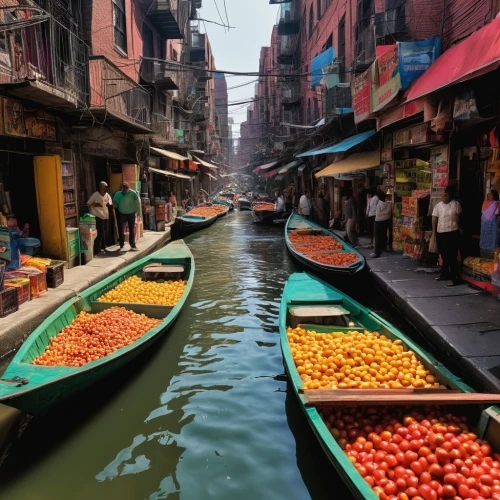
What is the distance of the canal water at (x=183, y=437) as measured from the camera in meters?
3.81

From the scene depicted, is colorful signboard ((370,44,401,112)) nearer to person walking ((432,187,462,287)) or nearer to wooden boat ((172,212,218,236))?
person walking ((432,187,462,287))

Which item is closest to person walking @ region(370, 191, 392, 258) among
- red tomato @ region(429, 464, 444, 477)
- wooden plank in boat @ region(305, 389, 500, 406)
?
wooden plank in boat @ region(305, 389, 500, 406)

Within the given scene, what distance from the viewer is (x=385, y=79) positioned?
1045cm

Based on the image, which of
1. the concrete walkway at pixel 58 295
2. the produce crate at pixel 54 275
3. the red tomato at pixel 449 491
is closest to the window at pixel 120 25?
the concrete walkway at pixel 58 295

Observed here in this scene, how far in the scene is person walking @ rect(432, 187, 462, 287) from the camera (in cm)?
833

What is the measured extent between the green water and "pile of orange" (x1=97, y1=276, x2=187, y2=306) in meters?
0.64

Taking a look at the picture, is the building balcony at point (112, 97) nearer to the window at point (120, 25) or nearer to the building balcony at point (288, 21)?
the window at point (120, 25)

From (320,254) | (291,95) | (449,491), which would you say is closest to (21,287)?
(449,491)

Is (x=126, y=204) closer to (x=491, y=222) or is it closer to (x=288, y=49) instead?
(x=491, y=222)

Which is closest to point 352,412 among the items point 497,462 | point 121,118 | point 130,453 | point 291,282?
point 497,462

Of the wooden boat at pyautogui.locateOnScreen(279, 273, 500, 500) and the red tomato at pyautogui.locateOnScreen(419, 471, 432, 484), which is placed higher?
the wooden boat at pyautogui.locateOnScreen(279, 273, 500, 500)

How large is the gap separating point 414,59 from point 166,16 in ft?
55.7

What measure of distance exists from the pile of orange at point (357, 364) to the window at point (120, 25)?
53.1ft

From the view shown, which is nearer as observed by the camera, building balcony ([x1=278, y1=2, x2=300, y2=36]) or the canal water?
the canal water
